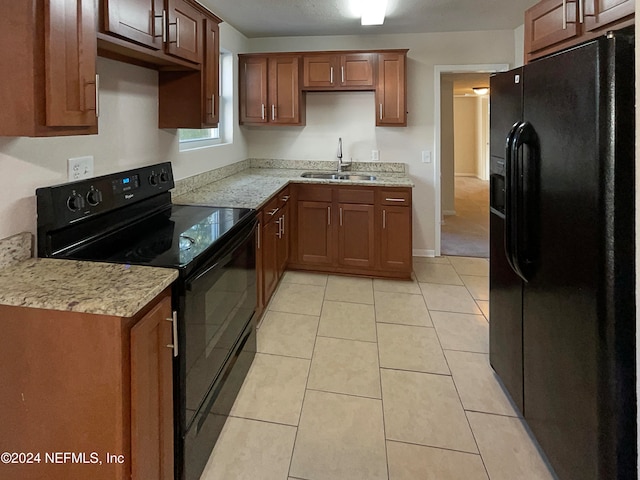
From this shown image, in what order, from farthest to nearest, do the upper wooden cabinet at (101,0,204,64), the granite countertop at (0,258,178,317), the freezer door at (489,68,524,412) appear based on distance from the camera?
the freezer door at (489,68,524,412)
the upper wooden cabinet at (101,0,204,64)
the granite countertop at (0,258,178,317)

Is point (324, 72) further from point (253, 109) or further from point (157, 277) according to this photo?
point (157, 277)

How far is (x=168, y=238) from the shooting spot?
1810mm

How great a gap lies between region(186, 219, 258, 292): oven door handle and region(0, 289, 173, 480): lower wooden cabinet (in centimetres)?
24

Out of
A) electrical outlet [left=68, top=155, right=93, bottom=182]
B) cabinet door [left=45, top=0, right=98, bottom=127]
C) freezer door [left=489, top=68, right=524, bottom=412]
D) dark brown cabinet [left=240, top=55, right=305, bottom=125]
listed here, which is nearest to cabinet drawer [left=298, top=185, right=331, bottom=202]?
dark brown cabinet [left=240, top=55, right=305, bottom=125]

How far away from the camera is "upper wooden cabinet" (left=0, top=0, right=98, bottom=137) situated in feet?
3.93

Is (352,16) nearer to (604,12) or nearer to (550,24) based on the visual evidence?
(550,24)

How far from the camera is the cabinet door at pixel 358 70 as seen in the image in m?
4.09

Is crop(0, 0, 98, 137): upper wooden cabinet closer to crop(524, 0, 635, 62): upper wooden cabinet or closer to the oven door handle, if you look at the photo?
the oven door handle

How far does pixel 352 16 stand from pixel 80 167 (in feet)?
9.18

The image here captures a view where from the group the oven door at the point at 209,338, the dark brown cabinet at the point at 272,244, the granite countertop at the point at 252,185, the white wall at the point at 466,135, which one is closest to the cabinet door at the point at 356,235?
the granite countertop at the point at 252,185

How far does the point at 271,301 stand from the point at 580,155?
8.21 ft

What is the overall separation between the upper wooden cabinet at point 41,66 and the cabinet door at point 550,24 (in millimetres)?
2179

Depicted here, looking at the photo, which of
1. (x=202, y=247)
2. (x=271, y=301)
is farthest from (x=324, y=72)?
(x=202, y=247)

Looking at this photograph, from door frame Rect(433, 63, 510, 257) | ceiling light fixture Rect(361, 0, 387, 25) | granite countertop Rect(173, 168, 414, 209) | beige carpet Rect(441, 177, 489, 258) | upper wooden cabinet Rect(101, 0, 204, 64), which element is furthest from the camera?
beige carpet Rect(441, 177, 489, 258)
